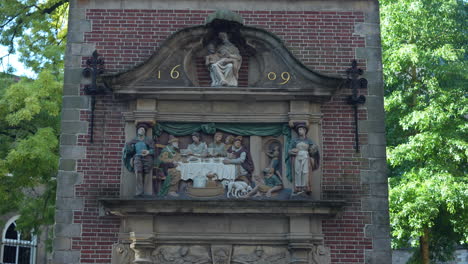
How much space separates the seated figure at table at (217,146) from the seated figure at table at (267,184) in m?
0.76

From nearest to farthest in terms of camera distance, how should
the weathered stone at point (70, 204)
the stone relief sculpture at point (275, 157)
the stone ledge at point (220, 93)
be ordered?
the weathered stone at point (70, 204)
the stone relief sculpture at point (275, 157)
the stone ledge at point (220, 93)

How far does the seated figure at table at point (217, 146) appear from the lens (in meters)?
12.0

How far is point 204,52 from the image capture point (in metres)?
12.6

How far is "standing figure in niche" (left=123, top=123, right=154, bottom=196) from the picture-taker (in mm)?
11602

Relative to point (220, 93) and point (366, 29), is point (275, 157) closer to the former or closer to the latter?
point (220, 93)

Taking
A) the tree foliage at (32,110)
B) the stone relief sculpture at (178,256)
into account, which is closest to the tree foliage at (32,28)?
the tree foliage at (32,110)

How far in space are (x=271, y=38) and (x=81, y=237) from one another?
15.2 ft

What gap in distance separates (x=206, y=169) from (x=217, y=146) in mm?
452

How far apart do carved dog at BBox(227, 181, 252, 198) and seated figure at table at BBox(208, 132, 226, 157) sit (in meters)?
0.54

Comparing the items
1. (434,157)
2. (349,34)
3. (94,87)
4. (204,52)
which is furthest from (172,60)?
(434,157)

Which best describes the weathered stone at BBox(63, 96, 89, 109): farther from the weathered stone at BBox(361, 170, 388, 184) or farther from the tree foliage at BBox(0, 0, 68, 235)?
the weathered stone at BBox(361, 170, 388, 184)

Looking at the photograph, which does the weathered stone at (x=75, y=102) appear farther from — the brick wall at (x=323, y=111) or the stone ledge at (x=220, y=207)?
the stone ledge at (x=220, y=207)

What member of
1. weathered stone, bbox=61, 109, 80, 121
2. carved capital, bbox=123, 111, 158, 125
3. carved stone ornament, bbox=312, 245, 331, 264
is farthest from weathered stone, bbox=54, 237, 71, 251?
carved stone ornament, bbox=312, 245, 331, 264

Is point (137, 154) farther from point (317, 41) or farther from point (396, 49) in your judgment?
point (396, 49)
